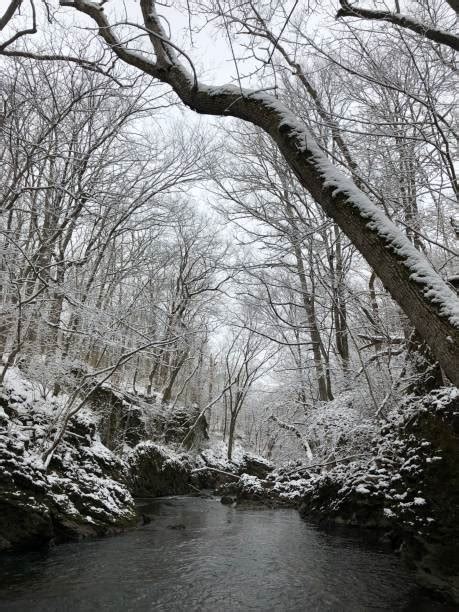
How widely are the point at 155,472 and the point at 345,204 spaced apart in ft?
48.9

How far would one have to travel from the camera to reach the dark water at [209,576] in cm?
460

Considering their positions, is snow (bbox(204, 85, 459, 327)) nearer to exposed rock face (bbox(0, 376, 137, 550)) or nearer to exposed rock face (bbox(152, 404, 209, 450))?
exposed rock face (bbox(0, 376, 137, 550))

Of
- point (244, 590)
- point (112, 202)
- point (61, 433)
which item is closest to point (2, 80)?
point (112, 202)

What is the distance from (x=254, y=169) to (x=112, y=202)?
3.95 meters

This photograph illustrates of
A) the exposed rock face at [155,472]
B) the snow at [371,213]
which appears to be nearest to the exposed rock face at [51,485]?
the exposed rock face at [155,472]

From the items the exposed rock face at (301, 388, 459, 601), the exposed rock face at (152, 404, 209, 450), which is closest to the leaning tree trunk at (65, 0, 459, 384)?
the exposed rock face at (301, 388, 459, 601)

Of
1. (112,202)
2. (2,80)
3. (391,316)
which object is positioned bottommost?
(391,316)

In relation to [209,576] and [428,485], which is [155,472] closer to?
[209,576]

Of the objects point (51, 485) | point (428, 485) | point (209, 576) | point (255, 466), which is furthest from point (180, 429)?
point (428, 485)

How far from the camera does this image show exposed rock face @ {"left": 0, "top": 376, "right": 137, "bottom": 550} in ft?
20.7

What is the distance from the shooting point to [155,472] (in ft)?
49.1

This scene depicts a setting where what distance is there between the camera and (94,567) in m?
5.64

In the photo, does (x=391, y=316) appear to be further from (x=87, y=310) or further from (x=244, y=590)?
(x=87, y=310)

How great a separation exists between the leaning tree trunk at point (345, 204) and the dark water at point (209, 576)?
14.6 feet
